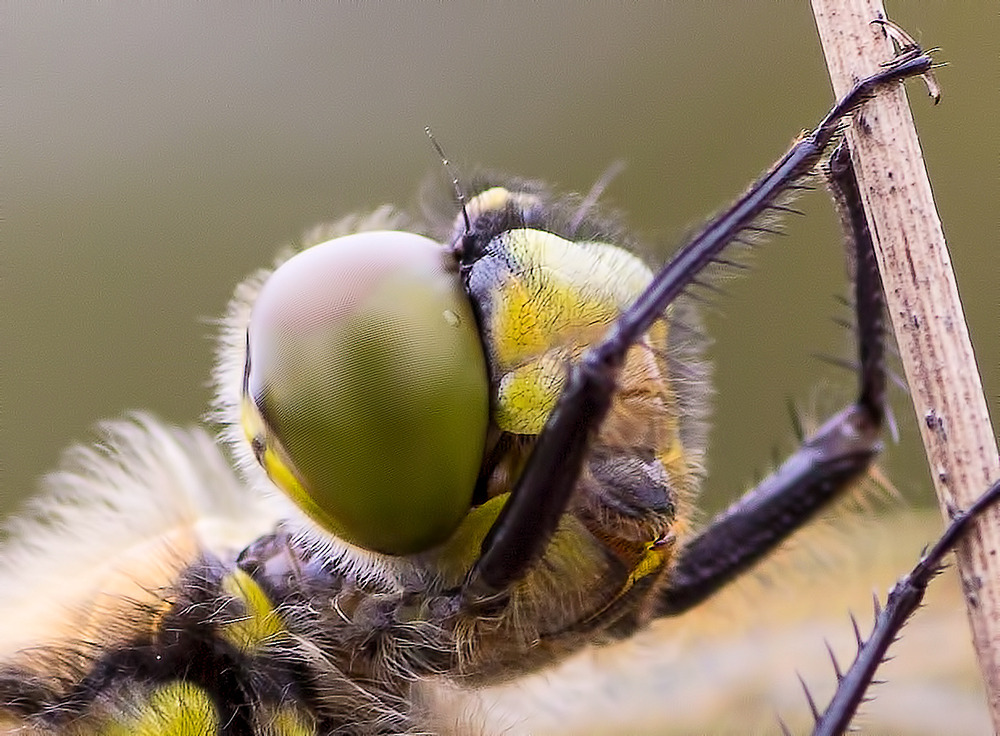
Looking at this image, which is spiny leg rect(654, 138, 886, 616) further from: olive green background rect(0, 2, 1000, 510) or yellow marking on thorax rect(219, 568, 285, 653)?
olive green background rect(0, 2, 1000, 510)

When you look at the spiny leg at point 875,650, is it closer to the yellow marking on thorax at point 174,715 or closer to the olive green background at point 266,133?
the yellow marking on thorax at point 174,715

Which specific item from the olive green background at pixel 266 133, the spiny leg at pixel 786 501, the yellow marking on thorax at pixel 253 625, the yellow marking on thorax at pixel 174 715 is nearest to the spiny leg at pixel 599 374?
the yellow marking on thorax at pixel 253 625

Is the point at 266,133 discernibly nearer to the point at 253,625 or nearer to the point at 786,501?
the point at 786,501

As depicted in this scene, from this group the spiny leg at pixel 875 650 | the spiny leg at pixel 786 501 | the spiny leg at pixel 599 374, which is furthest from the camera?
the spiny leg at pixel 786 501

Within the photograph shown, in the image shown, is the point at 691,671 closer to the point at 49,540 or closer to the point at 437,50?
the point at 49,540

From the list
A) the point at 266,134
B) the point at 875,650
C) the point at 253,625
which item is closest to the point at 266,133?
the point at 266,134

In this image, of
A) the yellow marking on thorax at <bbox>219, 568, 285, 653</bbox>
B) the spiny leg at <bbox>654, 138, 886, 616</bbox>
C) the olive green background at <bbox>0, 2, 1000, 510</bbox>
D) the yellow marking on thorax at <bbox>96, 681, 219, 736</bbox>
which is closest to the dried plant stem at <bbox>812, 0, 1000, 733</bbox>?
the spiny leg at <bbox>654, 138, 886, 616</bbox>

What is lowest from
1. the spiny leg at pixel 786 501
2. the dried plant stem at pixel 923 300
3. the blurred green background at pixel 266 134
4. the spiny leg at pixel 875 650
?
the spiny leg at pixel 875 650
